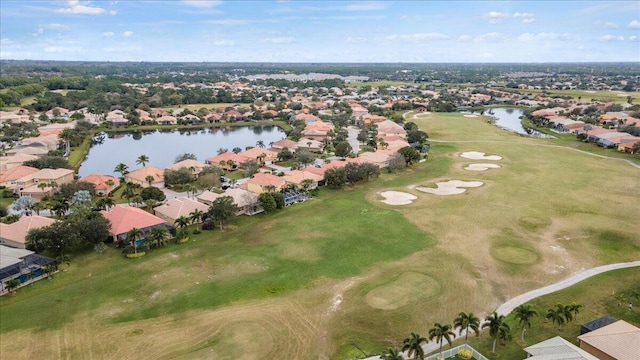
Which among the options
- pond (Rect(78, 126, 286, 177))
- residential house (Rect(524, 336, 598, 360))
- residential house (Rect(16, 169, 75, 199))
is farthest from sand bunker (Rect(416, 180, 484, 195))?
residential house (Rect(16, 169, 75, 199))

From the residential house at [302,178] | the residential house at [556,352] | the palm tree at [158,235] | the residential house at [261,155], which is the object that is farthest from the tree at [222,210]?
the residential house at [556,352]

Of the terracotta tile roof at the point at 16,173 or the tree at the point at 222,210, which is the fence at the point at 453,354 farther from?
the terracotta tile roof at the point at 16,173

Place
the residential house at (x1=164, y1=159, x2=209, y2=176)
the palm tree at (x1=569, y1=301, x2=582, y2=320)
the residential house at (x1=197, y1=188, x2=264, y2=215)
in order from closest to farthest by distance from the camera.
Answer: the palm tree at (x1=569, y1=301, x2=582, y2=320) → the residential house at (x1=197, y1=188, x2=264, y2=215) → the residential house at (x1=164, y1=159, x2=209, y2=176)

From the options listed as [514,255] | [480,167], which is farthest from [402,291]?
[480,167]

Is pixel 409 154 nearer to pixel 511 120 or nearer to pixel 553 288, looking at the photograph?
pixel 553 288

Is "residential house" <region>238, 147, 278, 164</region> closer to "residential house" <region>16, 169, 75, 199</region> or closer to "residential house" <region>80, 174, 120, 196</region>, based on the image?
"residential house" <region>80, 174, 120, 196</region>

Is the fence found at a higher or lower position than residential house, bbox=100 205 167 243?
lower

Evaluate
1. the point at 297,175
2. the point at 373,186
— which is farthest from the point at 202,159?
the point at 373,186

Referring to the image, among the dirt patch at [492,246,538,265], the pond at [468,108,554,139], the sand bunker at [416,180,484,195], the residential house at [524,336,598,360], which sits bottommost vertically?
the dirt patch at [492,246,538,265]
